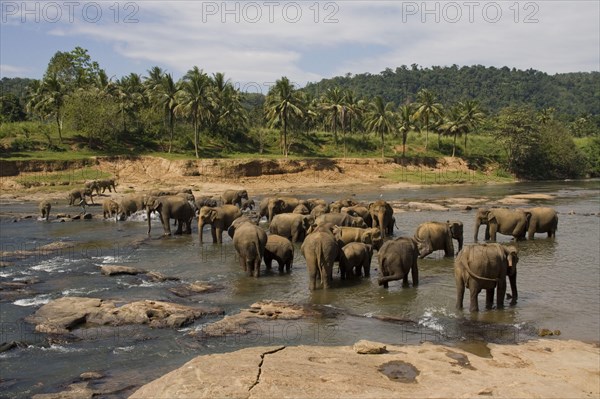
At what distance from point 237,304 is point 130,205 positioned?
65.7 feet

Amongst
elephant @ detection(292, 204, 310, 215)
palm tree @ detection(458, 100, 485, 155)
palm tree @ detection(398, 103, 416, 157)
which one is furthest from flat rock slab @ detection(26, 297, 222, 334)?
palm tree @ detection(458, 100, 485, 155)

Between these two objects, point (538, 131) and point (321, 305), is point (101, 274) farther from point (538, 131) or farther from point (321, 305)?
point (538, 131)

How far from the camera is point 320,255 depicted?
52.9 feet

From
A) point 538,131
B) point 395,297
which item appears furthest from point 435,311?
point 538,131

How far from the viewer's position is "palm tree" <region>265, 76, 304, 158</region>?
212 feet

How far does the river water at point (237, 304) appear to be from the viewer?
37.1ft

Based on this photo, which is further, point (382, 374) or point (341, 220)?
point (341, 220)

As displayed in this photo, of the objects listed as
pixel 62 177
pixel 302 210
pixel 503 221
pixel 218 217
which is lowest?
pixel 503 221

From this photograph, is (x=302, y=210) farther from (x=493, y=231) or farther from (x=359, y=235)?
(x=493, y=231)

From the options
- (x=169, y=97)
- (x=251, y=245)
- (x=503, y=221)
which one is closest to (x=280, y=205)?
(x=503, y=221)

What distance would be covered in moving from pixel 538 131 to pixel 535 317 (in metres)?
69.9

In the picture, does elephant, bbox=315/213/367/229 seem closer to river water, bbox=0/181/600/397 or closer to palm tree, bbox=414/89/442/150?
river water, bbox=0/181/600/397

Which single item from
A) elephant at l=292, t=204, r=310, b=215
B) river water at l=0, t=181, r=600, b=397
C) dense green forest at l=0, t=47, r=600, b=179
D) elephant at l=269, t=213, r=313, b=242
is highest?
dense green forest at l=0, t=47, r=600, b=179

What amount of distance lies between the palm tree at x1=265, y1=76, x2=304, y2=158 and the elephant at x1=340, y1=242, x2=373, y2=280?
48.0m
